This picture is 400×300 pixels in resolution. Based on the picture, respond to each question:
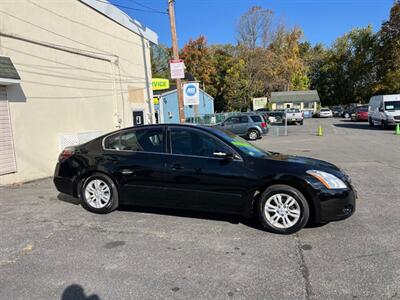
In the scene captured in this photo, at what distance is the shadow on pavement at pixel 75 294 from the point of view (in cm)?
320

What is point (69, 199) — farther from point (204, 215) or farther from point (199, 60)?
point (199, 60)

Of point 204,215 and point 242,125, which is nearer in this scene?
point 204,215

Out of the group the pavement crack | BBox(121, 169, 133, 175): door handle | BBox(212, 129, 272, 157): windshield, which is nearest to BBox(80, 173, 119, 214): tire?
BBox(121, 169, 133, 175): door handle

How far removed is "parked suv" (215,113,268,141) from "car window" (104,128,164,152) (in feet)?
52.2

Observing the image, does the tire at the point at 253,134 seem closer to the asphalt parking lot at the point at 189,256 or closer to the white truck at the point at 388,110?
the white truck at the point at 388,110

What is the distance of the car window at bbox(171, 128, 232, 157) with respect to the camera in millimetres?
5074

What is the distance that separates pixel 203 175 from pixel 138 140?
1350 millimetres

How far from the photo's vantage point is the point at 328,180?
4598mm

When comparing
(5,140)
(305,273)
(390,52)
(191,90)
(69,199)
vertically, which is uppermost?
(390,52)

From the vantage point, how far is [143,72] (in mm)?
15367

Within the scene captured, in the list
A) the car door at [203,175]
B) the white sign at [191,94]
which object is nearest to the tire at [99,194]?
the car door at [203,175]

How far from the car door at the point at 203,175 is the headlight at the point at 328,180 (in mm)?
917

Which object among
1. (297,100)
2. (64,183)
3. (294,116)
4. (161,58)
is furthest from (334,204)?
(161,58)

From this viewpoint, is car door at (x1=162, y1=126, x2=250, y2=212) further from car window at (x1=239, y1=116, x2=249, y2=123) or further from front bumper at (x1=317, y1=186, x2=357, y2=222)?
car window at (x1=239, y1=116, x2=249, y2=123)
